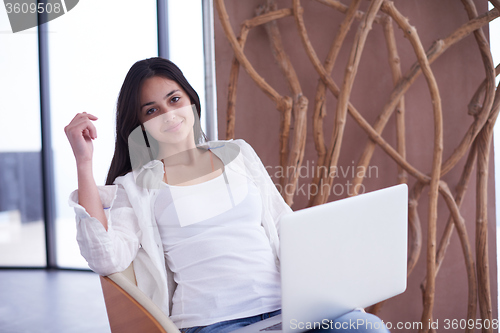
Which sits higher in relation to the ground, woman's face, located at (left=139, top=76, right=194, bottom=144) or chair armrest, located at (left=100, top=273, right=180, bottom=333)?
woman's face, located at (left=139, top=76, right=194, bottom=144)

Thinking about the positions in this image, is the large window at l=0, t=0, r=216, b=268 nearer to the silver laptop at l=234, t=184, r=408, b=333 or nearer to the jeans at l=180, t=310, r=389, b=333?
the jeans at l=180, t=310, r=389, b=333

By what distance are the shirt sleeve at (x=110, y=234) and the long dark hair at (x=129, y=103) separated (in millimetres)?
103

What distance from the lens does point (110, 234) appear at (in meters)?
1.00

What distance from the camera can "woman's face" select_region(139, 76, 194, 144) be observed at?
120 cm

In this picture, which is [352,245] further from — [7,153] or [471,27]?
[7,153]

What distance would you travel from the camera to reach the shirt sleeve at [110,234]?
96cm

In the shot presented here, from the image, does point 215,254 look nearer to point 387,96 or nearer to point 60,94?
point 387,96

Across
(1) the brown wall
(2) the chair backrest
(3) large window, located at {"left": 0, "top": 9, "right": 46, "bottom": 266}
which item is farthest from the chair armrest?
(3) large window, located at {"left": 0, "top": 9, "right": 46, "bottom": 266}

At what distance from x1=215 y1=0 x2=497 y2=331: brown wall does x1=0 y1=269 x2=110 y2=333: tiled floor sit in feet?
4.67

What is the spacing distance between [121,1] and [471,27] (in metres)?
2.15

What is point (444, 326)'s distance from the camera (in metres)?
1.83

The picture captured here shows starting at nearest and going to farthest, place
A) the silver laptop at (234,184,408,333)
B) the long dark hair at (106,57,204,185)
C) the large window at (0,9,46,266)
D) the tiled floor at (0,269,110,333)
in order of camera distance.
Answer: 1. the silver laptop at (234,184,408,333)
2. the long dark hair at (106,57,204,185)
3. the tiled floor at (0,269,110,333)
4. the large window at (0,9,46,266)

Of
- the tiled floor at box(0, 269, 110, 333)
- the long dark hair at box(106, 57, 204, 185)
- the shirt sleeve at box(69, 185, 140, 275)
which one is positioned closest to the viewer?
the shirt sleeve at box(69, 185, 140, 275)

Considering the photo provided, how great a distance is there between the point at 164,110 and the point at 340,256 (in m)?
0.70
